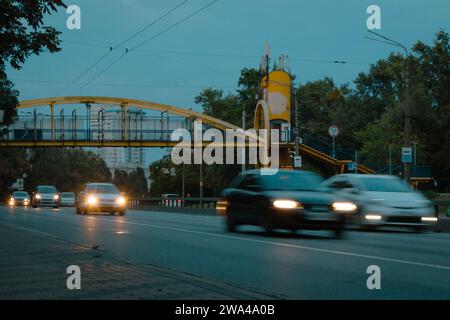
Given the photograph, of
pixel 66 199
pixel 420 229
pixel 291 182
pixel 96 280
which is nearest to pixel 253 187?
pixel 291 182

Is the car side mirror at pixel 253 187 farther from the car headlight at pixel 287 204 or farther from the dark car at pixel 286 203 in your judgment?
the car headlight at pixel 287 204

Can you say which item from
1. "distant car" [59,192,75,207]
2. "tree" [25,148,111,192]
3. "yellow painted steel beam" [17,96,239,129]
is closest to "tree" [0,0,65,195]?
"distant car" [59,192,75,207]

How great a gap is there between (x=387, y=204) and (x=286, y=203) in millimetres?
5011

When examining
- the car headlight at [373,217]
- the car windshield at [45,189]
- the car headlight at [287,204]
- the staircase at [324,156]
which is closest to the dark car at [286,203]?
the car headlight at [287,204]

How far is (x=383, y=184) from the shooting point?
25000 mm

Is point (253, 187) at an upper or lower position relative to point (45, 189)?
upper

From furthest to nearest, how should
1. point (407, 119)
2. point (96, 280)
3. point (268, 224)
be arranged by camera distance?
1. point (407, 119)
2. point (268, 224)
3. point (96, 280)

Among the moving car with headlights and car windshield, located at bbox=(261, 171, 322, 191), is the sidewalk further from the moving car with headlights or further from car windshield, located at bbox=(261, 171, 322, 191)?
the moving car with headlights

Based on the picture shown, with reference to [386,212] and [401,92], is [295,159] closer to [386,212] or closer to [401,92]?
[386,212]

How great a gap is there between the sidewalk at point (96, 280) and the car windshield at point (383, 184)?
11.6m

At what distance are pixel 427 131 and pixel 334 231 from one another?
6162 cm

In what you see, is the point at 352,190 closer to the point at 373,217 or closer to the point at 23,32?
the point at 373,217

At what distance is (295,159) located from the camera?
46.4 meters
